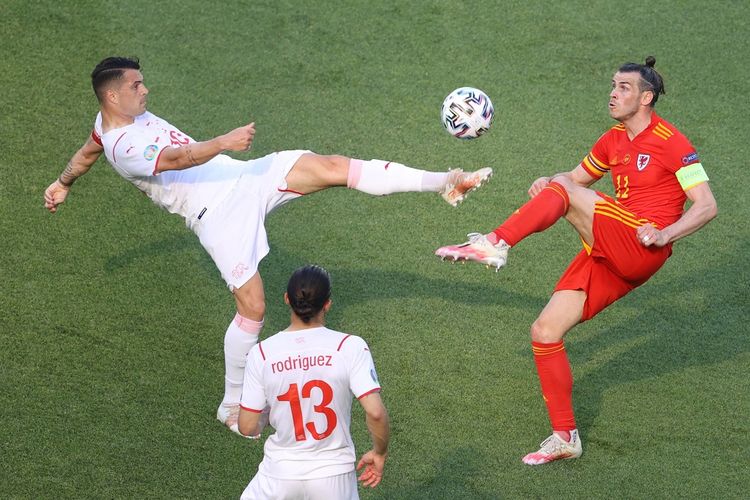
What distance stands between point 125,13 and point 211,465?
5.94 meters

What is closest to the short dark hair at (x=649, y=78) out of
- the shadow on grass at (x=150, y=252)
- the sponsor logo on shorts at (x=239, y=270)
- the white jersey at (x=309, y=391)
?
the sponsor logo on shorts at (x=239, y=270)

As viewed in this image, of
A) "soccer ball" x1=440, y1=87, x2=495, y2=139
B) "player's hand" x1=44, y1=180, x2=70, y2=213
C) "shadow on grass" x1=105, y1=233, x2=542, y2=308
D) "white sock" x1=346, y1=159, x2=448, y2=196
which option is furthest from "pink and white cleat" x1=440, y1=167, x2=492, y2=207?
"player's hand" x1=44, y1=180, x2=70, y2=213

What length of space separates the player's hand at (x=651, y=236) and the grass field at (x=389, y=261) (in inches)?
57.6

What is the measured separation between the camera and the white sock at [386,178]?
6465 millimetres

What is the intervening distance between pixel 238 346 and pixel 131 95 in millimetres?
1717

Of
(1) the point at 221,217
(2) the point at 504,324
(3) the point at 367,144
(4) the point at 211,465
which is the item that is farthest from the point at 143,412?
(3) the point at 367,144

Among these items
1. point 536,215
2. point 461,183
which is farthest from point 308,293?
point 536,215

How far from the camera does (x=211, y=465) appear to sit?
662 cm

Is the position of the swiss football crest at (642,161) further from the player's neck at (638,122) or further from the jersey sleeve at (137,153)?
the jersey sleeve at (137,153)

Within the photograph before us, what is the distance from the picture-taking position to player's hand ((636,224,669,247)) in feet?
20.2

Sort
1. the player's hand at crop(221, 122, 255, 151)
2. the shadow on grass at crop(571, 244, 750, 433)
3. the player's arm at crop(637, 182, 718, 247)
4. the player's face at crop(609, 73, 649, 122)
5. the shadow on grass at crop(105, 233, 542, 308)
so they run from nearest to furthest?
the player's hand at crop(221, 122, 255, 151), the player's arm at crop(637, 182, 718, 247), the player's face at crop(609, 73, 649, 122), the shadow on grass at crop(571, 244, 750, 433), the shadow on grass at crop(105, 233, 542, 308)

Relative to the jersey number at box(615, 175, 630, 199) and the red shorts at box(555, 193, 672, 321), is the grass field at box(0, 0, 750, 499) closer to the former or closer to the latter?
the red shorts at box(555, 193, 672, 321)

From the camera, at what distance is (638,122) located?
6668mm

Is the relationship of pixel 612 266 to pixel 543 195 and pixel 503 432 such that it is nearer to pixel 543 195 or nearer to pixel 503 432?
pixel 543 195
